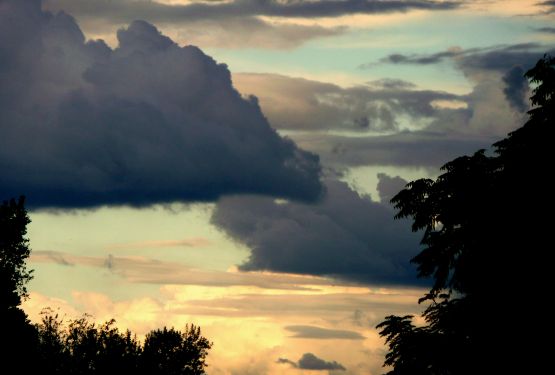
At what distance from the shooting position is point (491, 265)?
32.6m

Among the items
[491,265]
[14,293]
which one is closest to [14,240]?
[14,293]

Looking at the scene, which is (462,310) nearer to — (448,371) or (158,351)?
(448,371)

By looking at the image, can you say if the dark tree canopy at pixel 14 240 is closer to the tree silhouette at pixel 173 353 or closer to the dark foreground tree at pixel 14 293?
the dark foreground tree at pixel 14 293

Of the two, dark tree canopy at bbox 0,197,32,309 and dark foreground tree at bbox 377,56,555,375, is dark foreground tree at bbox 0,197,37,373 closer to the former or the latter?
dark tree canopy at bbox 0,197,32,309

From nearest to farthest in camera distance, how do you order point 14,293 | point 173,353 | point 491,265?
point 491,265 < point 14,293 < point 173,353

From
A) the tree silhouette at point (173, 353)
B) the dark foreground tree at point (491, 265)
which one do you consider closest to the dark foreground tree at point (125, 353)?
the tree silhouette at point (173, 353)

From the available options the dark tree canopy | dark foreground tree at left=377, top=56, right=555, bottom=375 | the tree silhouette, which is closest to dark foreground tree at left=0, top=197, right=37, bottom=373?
the dark tree canopy

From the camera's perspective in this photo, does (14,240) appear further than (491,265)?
Yes

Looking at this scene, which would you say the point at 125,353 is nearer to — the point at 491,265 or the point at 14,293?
the point at 14,293

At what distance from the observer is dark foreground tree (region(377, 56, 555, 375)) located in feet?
105

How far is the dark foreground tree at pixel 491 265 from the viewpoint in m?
31.9

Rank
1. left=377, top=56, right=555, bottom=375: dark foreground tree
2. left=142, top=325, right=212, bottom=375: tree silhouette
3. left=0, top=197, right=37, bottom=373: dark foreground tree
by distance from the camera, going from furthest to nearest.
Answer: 1. left=142, top=325, right=212, bottom=375: tree silhouette
2. left=0, top=197, right=37, bottom=373: dark foreground tree
3. left=377, top=56, right=555, bottom=375: dark foreground tree

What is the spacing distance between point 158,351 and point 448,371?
91.3 m

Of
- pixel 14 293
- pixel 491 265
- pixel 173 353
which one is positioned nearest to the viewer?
pixel 491 265
